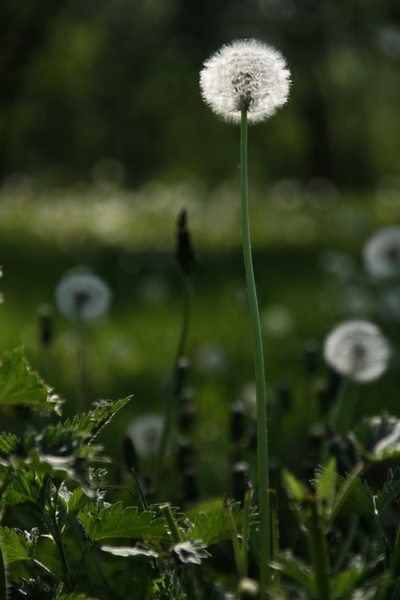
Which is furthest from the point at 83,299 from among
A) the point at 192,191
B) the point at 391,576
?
the point at 192,191

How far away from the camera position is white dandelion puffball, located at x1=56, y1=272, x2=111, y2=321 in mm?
2082

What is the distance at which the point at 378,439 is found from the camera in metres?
0.86

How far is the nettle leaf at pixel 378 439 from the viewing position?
784mm

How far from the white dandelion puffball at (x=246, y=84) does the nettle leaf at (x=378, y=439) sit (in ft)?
1.16

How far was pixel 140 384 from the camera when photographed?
3.64 meters

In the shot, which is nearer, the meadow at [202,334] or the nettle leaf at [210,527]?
the nettle leaf at [210,527]

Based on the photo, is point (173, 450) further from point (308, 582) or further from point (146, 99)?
point (146, 99)

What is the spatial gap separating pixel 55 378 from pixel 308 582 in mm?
2739

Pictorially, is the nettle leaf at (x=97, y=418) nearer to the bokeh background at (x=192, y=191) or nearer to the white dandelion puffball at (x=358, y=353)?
the bokeh background at (x=192, y=191)

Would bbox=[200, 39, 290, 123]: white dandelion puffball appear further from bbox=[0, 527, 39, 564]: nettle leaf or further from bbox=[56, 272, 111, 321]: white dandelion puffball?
bbox=[56, 272, 111, 321]: white dandelion puffball

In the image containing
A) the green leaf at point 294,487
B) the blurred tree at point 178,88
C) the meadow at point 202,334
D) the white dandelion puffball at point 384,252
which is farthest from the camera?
the blurred tree at point 178,88

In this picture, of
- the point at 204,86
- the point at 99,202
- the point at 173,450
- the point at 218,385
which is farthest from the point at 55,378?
the point at 99,202

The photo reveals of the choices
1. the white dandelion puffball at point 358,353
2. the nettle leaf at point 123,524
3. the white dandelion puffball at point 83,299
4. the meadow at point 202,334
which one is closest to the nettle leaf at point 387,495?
the meadow at point 202,334

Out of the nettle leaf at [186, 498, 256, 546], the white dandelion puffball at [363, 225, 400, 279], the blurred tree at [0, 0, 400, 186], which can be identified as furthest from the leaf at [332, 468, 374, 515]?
the blurred tree at [0, 0, 400, 186]
